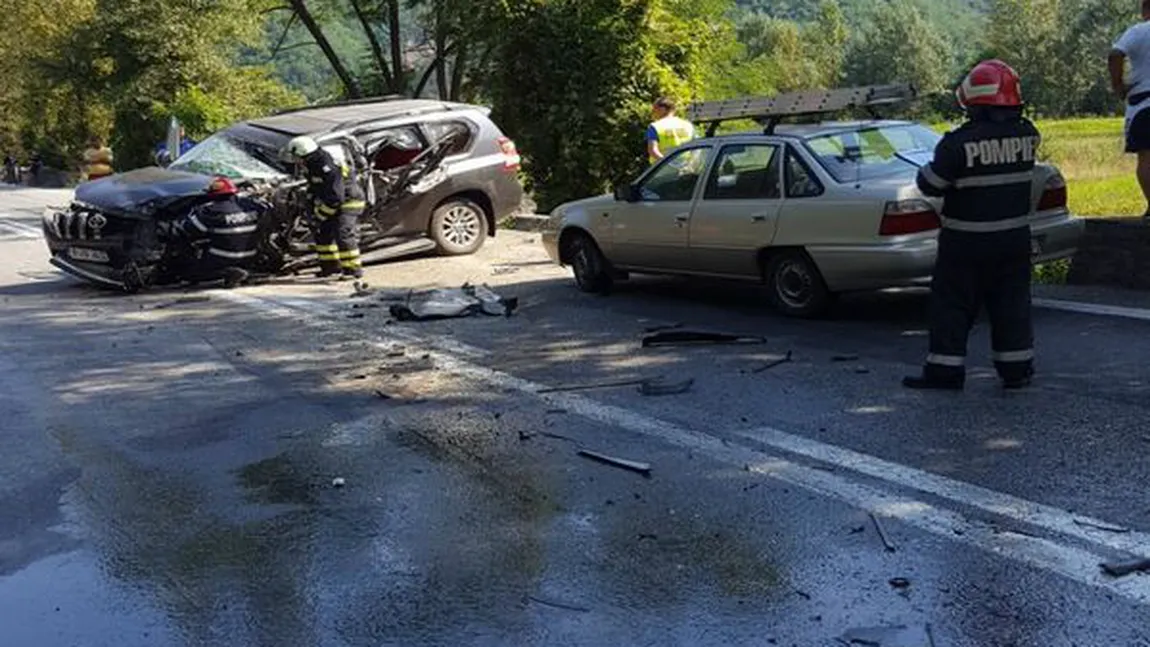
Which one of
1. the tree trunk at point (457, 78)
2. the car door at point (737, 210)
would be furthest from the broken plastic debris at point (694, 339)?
the tree trunk at point (457, 78)

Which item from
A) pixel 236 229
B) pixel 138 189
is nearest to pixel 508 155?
pixel 236 229

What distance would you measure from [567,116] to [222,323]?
827 centimetres

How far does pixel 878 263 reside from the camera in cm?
776

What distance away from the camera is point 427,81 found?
3247 cm

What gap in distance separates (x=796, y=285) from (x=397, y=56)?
81.7 feet

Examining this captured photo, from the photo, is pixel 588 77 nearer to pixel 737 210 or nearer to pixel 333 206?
pixel 333 206

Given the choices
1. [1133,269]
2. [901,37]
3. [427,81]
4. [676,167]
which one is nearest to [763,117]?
[676,167]

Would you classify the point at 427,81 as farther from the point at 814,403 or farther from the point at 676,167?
the point at 814,403

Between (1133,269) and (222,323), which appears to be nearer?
(1133,269)

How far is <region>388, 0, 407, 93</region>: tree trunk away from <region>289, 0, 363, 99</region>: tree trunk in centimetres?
111

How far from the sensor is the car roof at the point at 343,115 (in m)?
12.9

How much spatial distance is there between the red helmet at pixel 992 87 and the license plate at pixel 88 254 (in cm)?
912

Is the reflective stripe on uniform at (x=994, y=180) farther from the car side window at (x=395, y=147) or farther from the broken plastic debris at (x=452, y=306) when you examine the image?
the car side window at (x=395, y=147)

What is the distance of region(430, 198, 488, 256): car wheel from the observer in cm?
1362
